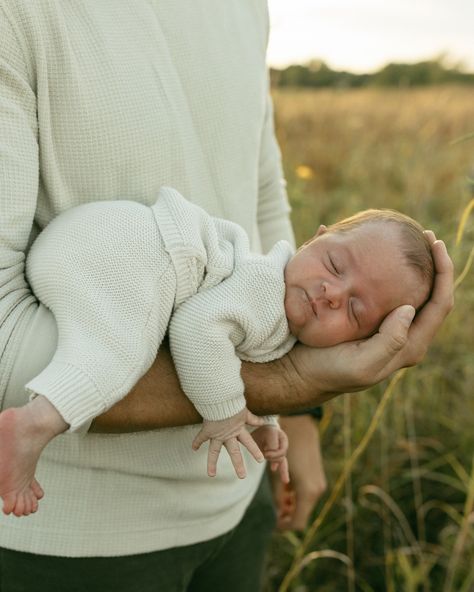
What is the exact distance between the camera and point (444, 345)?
3582mm

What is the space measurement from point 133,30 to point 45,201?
0.33m

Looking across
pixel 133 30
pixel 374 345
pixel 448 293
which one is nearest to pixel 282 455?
pixel 374 345

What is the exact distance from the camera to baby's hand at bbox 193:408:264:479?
1311 millimetres

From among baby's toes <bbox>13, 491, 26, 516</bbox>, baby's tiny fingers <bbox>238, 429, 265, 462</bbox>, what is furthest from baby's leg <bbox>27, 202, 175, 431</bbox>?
baby's tiny fingers <bbox>238, 429, 265, 462</bbox>

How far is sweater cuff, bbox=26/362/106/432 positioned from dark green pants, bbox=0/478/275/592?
36 cm

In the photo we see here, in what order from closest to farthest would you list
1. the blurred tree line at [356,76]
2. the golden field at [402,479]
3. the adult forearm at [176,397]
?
the adult forearm at [176,397], the golden field at [402,479], the blurred tree line at [356,76]

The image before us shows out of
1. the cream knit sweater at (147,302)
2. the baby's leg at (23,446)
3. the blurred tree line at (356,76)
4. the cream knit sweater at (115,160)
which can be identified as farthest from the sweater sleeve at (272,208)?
the blurred tree line at (356,76)

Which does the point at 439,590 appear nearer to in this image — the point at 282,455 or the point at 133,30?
the point at 282,455

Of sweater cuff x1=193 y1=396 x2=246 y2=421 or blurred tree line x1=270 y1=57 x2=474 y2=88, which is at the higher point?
sweater cuff x1=193 y1=396 x2=246 y2=421

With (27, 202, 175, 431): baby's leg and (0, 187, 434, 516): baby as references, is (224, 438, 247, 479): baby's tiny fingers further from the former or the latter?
(27, 202, 175, 431): baby's leg

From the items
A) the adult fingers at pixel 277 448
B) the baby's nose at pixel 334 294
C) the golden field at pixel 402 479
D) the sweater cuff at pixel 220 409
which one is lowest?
the golden field at pixel 402 479

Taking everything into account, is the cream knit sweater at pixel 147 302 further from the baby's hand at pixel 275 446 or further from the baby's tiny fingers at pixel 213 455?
the baby's hand at pixel 275 446

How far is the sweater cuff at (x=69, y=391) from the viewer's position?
3.65 feet

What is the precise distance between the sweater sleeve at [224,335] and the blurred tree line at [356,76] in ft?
6.43
